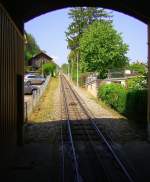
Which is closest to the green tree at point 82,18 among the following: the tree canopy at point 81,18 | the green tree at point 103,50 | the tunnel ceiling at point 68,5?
the tree canopy at point 81,18

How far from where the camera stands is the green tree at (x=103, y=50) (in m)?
53.1

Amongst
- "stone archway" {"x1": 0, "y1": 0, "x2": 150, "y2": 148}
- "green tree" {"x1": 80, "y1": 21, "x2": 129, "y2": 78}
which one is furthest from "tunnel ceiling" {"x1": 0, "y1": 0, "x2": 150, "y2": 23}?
"green tree" {"x1": 80, "y1": 21, "x2": 129, "y2": 78}

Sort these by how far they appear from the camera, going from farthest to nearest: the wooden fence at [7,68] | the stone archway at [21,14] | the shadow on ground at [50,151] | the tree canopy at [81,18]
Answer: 1. the tree canopy at [81,18]
2. the stone archway at [21,14]
3. the shadow on ground at [50,151]
4. the wooden fence at [7,68]

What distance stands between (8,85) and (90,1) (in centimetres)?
626

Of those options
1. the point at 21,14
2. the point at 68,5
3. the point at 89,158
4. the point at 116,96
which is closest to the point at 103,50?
the point at 116,96

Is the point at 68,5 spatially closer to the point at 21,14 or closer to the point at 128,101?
the point at 21,14

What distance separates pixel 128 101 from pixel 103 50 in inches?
1087

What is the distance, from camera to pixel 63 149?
16.5m

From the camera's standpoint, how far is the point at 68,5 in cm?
1833

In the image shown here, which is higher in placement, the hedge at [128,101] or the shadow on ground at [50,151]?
the hedge at [128,101]

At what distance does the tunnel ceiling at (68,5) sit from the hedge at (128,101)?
5035mm

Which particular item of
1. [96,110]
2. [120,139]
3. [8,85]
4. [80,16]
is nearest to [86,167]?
[8,85]

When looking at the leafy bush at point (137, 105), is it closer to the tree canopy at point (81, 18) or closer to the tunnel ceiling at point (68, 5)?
the tunnel ceiling at point (68, 5)

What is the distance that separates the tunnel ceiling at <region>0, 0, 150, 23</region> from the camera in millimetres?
16522
